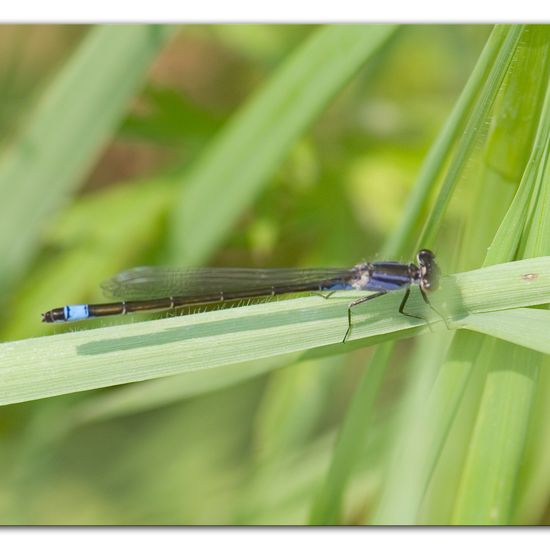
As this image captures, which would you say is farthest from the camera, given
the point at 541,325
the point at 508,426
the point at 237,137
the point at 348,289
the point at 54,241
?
the point at 54,241

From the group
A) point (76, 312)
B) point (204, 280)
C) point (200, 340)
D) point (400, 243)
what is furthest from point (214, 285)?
point (400, 243)

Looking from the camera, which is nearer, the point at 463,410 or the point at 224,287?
the point at 463,410

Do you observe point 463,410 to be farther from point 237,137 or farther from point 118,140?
point 118,140

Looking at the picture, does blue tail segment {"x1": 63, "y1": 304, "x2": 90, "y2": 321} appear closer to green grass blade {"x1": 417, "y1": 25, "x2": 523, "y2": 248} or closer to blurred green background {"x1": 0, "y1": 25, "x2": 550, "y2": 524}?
blurred green background {"x1": 0, "y1": 25, "x2": 550, "y2": 524}

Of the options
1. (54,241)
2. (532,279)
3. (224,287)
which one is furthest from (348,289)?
(54,241)

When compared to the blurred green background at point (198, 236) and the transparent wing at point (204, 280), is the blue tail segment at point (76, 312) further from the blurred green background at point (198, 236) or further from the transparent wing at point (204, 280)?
the blurred green background at point (198, 236)

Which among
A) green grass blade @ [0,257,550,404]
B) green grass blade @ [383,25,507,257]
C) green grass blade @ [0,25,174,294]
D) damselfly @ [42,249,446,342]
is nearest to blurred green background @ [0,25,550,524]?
green grass blade @ [0,25,174,294]

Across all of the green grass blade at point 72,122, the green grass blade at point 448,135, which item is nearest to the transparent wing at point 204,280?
the green grass blade at point 448,135
